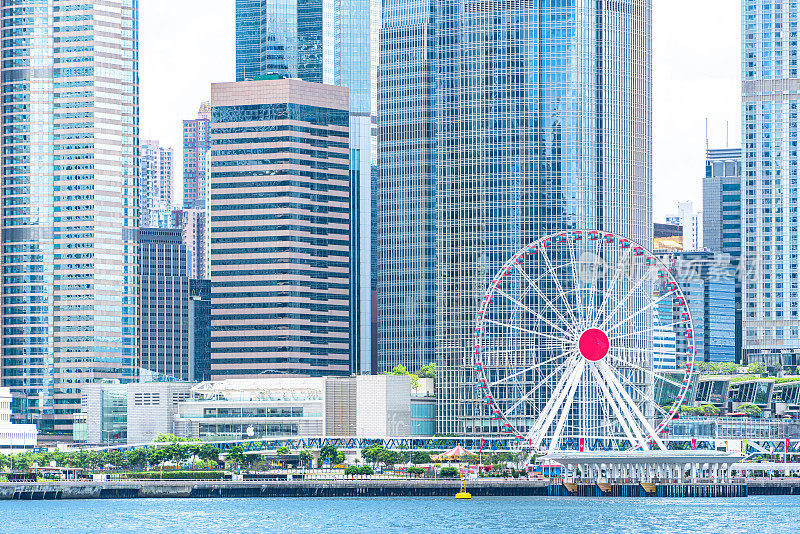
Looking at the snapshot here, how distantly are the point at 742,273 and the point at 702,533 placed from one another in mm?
26981

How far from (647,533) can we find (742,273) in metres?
28.3

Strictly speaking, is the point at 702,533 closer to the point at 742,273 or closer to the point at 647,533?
the point at 647,533

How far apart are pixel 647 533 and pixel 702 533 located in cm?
564

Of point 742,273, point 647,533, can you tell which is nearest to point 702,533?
point 647,533

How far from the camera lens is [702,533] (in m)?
200

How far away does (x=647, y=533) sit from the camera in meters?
200

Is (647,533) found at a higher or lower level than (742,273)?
lower

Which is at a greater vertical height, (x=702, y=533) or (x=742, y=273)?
(x=742, y=273)

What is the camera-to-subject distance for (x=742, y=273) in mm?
196750
